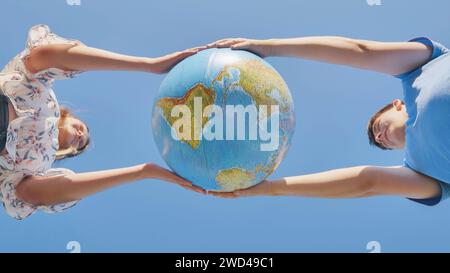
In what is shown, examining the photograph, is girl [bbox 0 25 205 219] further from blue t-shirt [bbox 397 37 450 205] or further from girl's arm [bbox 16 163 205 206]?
blue t-shirt [bbox 397 37 450 205]

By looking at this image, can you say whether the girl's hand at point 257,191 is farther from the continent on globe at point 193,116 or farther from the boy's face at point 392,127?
the boy's face at point 392,127

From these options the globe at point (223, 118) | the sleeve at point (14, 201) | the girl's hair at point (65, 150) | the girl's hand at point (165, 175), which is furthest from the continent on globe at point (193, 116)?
the girl's hair at point (65, 150)

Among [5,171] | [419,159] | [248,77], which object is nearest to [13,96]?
[5,171]

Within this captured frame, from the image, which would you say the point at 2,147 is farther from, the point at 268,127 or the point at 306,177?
the point at 306,177

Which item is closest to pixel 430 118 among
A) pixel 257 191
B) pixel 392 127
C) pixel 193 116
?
pixel 392 127

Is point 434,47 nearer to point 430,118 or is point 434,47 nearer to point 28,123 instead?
point 430,118
